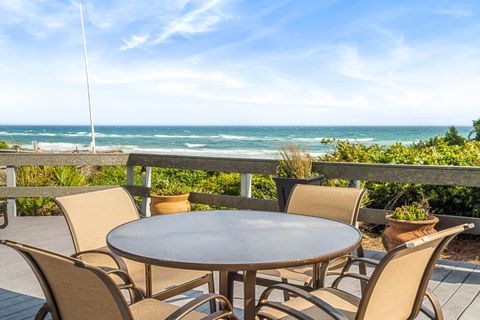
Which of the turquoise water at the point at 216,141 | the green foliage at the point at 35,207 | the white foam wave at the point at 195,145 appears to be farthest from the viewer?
the white foam wave at the point at 195,145

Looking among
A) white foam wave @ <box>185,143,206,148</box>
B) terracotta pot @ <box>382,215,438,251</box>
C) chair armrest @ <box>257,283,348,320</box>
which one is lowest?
white foam wave @ <box>185,143,206,148</box>

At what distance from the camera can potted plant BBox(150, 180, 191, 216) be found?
4.76m

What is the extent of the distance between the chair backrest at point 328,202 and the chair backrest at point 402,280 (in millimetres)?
984

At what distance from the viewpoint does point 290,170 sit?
4324 mm

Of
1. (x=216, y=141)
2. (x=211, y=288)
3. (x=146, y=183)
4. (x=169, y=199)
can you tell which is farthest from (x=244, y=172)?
(x=216, y=141)

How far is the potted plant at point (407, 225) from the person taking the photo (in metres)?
3.49

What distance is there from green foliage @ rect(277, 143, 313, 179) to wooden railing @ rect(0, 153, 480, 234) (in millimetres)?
125

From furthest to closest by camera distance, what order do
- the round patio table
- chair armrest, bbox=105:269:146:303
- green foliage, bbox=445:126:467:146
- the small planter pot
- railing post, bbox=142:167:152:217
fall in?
green foliage, bbox=445:126:467:146 < railing post, bbox=142:167:152:217 < the small planter pot < chair armrest, bbox=105:269:146:303 < the round patio table

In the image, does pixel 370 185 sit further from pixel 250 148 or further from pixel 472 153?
pixel 250 148

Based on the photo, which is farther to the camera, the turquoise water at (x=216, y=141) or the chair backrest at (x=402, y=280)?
the turquoise water at (x=216, y=141)

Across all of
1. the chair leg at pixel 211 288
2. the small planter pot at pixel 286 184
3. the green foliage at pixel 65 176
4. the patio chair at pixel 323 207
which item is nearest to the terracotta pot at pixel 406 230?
the small planter pot at pixel 286 184

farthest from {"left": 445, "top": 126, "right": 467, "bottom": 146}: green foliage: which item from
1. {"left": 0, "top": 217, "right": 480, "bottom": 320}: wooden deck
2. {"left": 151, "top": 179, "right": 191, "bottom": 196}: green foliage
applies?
{"left": 151, "top": 179, "right": 191, "bottom": 196}: green foliage

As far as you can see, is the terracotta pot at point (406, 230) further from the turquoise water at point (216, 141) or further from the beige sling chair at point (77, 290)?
the turquoise water at point (216, 141)

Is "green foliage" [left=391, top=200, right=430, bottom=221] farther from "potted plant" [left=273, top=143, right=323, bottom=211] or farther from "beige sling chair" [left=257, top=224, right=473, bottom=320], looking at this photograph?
"beige sling chair" [left=257, top=224, right=473, bottom=320]
